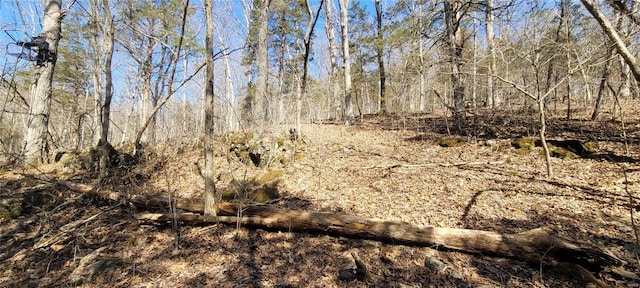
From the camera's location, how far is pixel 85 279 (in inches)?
123

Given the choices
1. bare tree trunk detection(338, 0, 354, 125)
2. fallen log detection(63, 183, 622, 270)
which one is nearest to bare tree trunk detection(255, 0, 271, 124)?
bare tree trunk detection(338, 0, 354, 125)

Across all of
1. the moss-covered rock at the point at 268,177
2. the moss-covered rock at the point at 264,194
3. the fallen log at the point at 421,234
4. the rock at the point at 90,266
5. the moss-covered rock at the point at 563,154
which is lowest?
the rock at the point at 90,266

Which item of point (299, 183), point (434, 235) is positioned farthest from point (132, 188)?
point (434, 235)

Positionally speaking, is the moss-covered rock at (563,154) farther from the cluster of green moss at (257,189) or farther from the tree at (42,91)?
the tree at (42,91)

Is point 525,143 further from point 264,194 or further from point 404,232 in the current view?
point 264,194

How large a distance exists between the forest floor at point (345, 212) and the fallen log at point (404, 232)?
117 mm

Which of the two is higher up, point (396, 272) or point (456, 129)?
point (456, 129)

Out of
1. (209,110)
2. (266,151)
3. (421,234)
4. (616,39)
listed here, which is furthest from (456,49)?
(209,110)

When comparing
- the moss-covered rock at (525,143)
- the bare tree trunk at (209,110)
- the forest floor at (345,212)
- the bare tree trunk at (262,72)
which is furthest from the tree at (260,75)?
the moss-covered rock at (525,143)

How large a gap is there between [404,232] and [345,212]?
3.73 ft

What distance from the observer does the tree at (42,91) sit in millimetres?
6512

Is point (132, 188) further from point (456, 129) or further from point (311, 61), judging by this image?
point (311, 61)

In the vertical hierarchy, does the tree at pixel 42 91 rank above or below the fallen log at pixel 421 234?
above

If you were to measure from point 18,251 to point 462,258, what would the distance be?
19.8ft
